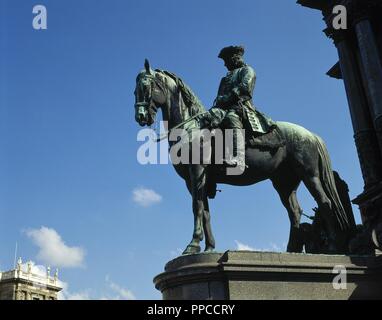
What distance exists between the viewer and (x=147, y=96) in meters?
10.6

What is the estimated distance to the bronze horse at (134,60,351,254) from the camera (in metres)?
10.2

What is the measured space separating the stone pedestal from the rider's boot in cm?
191

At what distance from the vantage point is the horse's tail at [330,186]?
11234 mm

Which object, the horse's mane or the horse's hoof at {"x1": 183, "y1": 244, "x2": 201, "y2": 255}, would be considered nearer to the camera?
the horse's hoof at {"x1": 183, "y1": 244, "x2": 201, "y2": 255}

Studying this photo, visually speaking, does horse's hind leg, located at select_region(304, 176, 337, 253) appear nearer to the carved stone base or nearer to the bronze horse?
the bronze horse

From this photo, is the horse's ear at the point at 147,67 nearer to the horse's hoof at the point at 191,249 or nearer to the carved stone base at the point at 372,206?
the horse's hoof at the point at 191,249

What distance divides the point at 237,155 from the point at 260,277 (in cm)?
246

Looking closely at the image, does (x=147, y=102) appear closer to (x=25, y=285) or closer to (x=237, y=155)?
(x=237, y=155)

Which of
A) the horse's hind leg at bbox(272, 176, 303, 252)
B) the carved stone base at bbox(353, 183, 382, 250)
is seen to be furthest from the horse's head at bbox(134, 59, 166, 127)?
the carved stone base at bbox(353, 183, 382, 250)

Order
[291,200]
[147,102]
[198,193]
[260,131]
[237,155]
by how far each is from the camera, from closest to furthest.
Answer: [198,193] < [237,155] < [147,102] < [260,131] < [291,200]

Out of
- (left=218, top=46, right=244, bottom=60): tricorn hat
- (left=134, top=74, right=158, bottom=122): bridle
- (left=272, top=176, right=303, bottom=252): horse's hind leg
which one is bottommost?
(left=272, top=176, right=303, bottom=252): horse's hind leg

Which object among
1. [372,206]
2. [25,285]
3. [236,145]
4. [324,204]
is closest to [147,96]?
[236,145]
